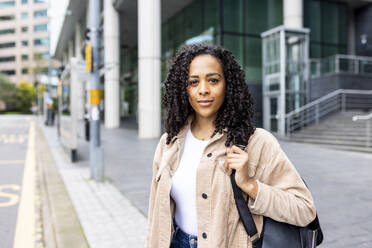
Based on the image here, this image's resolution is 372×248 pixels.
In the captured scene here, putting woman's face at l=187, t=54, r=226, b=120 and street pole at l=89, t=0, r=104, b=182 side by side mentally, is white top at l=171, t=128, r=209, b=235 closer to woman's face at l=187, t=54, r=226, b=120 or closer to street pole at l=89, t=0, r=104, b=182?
woman's face at l=187, t=54, r=226, b=120

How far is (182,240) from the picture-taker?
1.55m

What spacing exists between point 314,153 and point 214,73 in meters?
8.94

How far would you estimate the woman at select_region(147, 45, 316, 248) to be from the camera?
1.28 m

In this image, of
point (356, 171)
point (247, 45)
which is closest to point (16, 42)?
point (247, 45)

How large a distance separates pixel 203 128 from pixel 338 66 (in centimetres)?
1661

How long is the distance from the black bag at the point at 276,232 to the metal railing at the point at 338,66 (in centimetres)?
1641

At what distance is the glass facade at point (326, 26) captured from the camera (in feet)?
63.6

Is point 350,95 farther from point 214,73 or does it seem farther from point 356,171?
point 214,73

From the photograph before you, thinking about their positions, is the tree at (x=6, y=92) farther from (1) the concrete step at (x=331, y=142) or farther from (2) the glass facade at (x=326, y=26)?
(1) the concrete step at (x=331, y=142)

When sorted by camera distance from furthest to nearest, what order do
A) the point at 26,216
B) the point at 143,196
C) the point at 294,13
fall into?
the point at 294,13, the point at 143,196, the point at 26,216

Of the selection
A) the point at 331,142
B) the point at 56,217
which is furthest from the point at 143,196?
the point at 331,142

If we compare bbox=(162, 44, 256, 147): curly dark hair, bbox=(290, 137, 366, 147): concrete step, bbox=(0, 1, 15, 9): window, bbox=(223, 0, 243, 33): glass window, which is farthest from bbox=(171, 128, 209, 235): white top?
bbox=(0, 1, 15, 9): window

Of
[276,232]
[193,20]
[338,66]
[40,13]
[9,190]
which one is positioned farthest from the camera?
[40,13]

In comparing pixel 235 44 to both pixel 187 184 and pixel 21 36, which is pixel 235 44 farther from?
pixel 21 36
